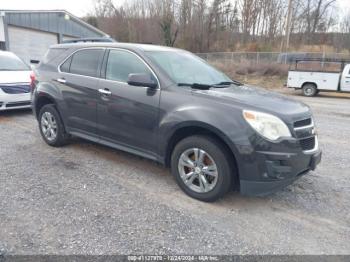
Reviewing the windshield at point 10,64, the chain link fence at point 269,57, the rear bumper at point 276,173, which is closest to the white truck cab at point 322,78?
the chain link fence at point 269,57

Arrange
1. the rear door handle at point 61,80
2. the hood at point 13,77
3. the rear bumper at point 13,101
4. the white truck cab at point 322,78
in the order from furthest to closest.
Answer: the white truck cab at point 322,78 < the hood at point 13,77 < the rear bumper at point 13,101 < the rear door handle at point 61,80

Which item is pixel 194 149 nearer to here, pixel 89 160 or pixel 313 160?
pixel 313 160

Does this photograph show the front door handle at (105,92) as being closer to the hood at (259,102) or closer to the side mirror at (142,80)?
the side mirror at (142,80)

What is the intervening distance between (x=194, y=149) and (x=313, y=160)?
1319 mm

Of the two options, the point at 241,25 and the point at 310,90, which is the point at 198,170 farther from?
the point at 241,25

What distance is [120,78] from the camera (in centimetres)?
405

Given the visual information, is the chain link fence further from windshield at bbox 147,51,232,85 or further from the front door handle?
the front door handle

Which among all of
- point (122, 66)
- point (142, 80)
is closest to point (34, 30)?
point (122, 66)

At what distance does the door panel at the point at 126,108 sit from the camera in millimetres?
3691

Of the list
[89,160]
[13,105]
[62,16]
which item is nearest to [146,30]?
[62,16]

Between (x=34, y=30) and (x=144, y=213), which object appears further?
(x=34, y=30)

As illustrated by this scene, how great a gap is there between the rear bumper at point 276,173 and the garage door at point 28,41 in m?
20.3

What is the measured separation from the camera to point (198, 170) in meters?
3.38

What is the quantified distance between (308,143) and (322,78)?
13.6 m
